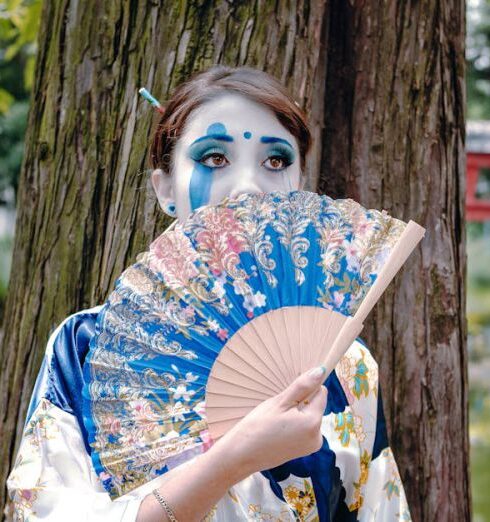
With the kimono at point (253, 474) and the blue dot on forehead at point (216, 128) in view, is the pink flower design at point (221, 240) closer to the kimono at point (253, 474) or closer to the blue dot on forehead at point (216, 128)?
the blue dot on forehead at point (216, 128)

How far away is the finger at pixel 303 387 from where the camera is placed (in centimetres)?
142

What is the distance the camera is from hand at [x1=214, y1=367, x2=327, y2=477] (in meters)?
1.42

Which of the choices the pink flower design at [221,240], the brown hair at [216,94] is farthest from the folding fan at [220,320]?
the brown hair at [216,94]

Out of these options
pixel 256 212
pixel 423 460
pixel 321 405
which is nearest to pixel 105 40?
pixel 256 212

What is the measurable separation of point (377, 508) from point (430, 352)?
0.68 meters

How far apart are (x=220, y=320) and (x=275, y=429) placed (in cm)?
23

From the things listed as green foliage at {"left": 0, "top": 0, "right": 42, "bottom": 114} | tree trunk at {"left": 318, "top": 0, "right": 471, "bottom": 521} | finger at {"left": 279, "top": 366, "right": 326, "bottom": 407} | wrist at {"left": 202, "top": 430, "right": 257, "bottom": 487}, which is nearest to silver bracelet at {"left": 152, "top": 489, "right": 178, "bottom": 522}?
wrist at {"left": 202, "top": 430, "right": 257, "bottom": 487}

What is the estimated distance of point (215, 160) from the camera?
1741 mm

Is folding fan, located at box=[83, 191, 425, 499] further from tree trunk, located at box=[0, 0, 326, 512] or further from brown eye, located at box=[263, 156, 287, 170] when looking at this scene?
tree trunk, located at box=[0, 0, 326, 512]

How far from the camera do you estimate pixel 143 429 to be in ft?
5.02

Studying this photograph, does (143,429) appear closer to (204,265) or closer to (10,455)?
(204,265)

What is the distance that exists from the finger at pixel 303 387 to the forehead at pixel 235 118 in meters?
0.54

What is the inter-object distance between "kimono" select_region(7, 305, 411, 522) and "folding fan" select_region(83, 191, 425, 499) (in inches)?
2.1

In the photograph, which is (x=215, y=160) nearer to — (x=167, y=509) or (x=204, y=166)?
(x=204, y=166)
